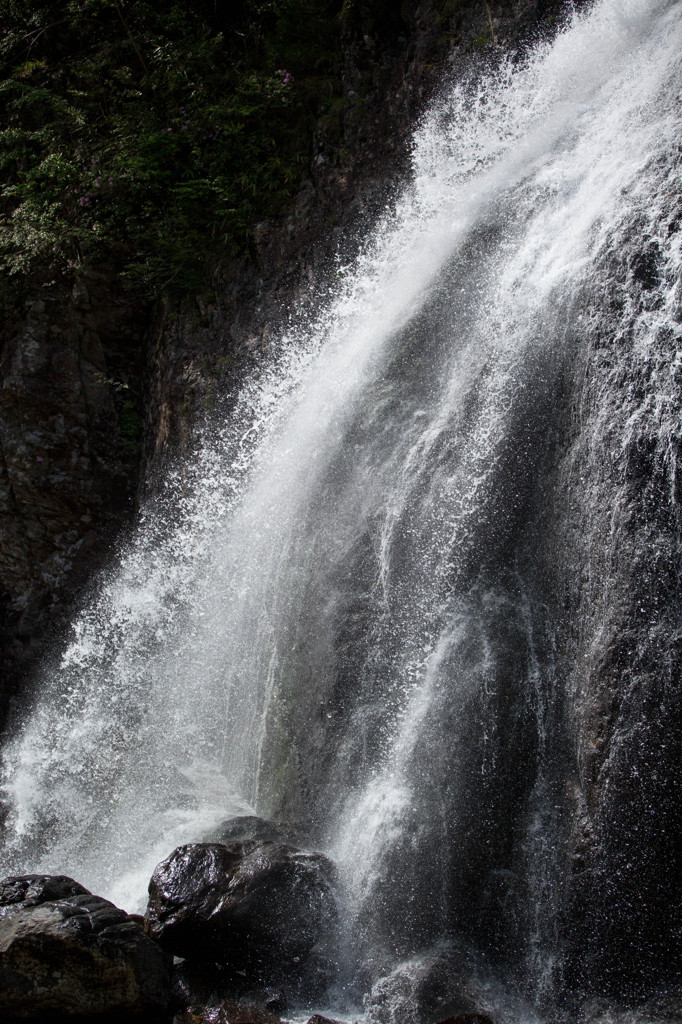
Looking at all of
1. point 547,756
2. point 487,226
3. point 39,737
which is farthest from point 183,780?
point 487,226

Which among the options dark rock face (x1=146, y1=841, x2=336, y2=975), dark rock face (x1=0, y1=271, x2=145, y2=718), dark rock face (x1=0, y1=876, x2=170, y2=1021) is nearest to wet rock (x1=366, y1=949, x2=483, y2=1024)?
dark rock face (x1=146, y1=841, x2=336, y2=975)

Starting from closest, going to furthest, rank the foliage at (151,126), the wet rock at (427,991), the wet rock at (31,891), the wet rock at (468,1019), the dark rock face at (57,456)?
1. the wet rock at (468,1019)
2. the wet rock at (427,991)
3. the wet rock at (31,891)
4. the foliage at (151,126)
5. the dark rock face at (57,456)

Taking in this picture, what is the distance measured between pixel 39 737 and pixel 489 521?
16.7 feet

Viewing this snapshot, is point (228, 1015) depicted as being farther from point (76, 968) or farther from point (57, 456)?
point (57, 456)

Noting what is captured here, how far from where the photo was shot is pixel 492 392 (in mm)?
5098

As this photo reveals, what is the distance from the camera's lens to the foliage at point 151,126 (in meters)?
8.23

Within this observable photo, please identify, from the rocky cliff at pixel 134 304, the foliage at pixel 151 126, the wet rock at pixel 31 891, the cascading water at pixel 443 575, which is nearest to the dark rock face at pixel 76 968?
the wet rock at pixel 31 891

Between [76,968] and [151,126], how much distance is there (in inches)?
330

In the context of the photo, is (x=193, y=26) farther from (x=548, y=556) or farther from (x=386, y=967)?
(x=386, y=967)

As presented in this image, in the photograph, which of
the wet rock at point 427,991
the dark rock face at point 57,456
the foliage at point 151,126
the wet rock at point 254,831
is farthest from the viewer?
the dark rock face at point 57,456

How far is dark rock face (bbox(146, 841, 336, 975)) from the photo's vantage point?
407 centimetres

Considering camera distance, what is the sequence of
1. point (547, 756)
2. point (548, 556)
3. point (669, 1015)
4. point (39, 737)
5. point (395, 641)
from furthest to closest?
1. point (39, 737)
2. point (395, 641)
3. point (548, 556)
4. point (547, 756)
5. point (669, 1015)

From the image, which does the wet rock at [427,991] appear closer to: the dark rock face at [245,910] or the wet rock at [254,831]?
the dark rock face at [245,910]

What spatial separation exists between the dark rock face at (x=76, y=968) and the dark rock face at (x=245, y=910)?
23cm
